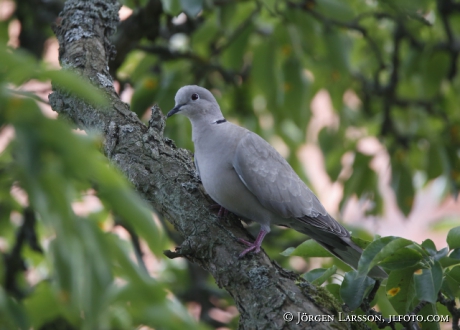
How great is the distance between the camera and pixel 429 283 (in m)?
1.84

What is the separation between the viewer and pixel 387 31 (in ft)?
18.4

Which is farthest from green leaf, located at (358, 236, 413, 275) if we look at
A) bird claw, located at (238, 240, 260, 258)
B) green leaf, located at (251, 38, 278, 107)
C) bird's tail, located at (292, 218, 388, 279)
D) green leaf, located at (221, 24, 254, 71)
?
green leaf, located at (221, 24, 254, 71)

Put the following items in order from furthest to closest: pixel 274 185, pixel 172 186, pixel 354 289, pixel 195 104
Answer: pixel 195 104, pixel 274 185, pixel 172 186, pixel 354 289

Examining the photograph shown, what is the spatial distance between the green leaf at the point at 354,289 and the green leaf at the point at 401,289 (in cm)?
10

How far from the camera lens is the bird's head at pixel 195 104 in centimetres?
347

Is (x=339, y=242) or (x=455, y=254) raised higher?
(x=455, y=254)

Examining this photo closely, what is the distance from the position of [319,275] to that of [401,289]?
0.42 metres

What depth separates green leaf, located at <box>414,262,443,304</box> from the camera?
1806 mm

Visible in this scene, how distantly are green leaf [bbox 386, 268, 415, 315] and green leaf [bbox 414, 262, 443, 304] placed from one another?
0.12 meters


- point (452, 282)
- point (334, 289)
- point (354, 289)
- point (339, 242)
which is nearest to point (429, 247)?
point (452, 282)

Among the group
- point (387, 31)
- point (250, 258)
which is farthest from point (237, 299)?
point (387, 31)

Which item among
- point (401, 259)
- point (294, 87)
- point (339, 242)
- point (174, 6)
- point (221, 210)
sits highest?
point (174, 6)

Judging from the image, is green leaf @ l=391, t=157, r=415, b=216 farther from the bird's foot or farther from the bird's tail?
the bird's foot

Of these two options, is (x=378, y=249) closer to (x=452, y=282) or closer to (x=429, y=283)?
(x=429, y=283)
